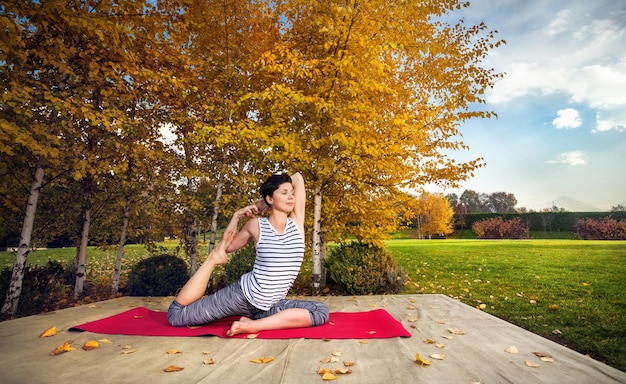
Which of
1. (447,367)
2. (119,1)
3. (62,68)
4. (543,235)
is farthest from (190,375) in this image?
(543,235)

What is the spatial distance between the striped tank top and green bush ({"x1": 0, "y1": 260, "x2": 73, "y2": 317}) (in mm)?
4524

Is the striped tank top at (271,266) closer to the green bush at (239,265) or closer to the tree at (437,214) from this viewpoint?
the green bush at (239,265)

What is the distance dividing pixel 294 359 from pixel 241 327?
78cm

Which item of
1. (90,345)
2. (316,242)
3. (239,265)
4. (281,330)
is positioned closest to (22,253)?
(90,345)

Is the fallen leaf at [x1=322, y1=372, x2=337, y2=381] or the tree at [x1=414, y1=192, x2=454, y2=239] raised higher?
the tree at [x1=414, y1=192, x2=454, y2=239]

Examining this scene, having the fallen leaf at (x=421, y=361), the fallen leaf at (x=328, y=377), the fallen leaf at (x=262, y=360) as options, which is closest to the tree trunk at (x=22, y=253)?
the fallen leaf at (x=262, y=360)

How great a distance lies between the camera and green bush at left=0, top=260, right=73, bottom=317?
216 inches

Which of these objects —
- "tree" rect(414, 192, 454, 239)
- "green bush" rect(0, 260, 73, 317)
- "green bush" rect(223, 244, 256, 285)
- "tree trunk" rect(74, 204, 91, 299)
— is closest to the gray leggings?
"green bush" rect(223, 244, 256, 285)

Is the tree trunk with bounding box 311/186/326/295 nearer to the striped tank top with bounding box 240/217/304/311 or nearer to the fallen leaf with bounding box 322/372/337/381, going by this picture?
the striped tank top with bounding box 240/217/304/311

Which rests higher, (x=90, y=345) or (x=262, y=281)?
(x=262, y=281)

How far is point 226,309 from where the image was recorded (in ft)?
11.8

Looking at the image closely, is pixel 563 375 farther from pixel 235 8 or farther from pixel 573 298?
pixel 235 8

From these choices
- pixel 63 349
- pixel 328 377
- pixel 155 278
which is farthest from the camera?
pixel 155 278

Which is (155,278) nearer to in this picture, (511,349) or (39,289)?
(39,289)
